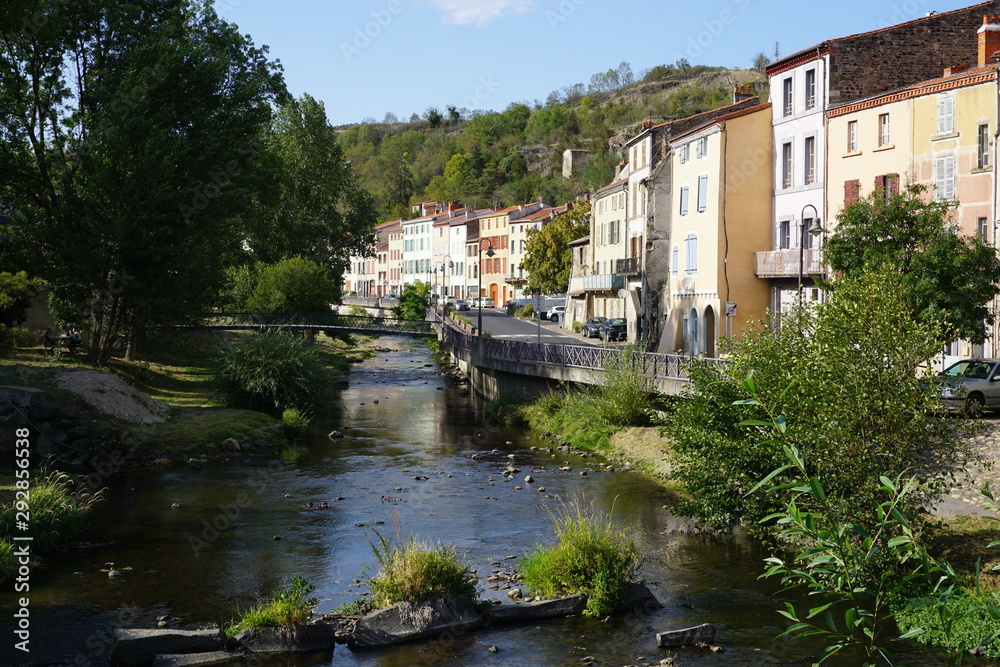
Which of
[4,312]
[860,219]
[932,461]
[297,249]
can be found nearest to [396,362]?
[297,249]

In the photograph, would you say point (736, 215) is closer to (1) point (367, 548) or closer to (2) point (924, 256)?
(2) point (924, 256)

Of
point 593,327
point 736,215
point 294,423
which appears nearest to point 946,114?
point 736,215

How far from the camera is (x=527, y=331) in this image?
66.1 metres

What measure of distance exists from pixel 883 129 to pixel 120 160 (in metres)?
27.8

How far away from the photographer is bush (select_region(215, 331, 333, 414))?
3684cm

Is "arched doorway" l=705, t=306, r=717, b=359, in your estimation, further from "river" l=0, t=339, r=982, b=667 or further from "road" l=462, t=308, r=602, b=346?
"river" l=0, t=339, r=982, b=667

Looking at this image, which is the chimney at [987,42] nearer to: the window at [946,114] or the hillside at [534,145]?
the window at [946,114]

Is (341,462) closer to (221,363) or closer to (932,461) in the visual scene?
(221,363)

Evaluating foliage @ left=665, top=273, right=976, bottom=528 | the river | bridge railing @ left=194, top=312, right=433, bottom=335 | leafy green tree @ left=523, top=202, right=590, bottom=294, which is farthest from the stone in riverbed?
leafy green tree @ left=523, top=202, right=590, bottom=294

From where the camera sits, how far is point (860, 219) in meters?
27.3

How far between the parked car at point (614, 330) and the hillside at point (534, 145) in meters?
68.7

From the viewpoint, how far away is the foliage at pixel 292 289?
2406 inches

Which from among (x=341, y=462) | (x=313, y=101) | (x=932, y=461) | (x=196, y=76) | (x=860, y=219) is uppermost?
(x=313, y=101)

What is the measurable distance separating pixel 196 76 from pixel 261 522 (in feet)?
72.4
